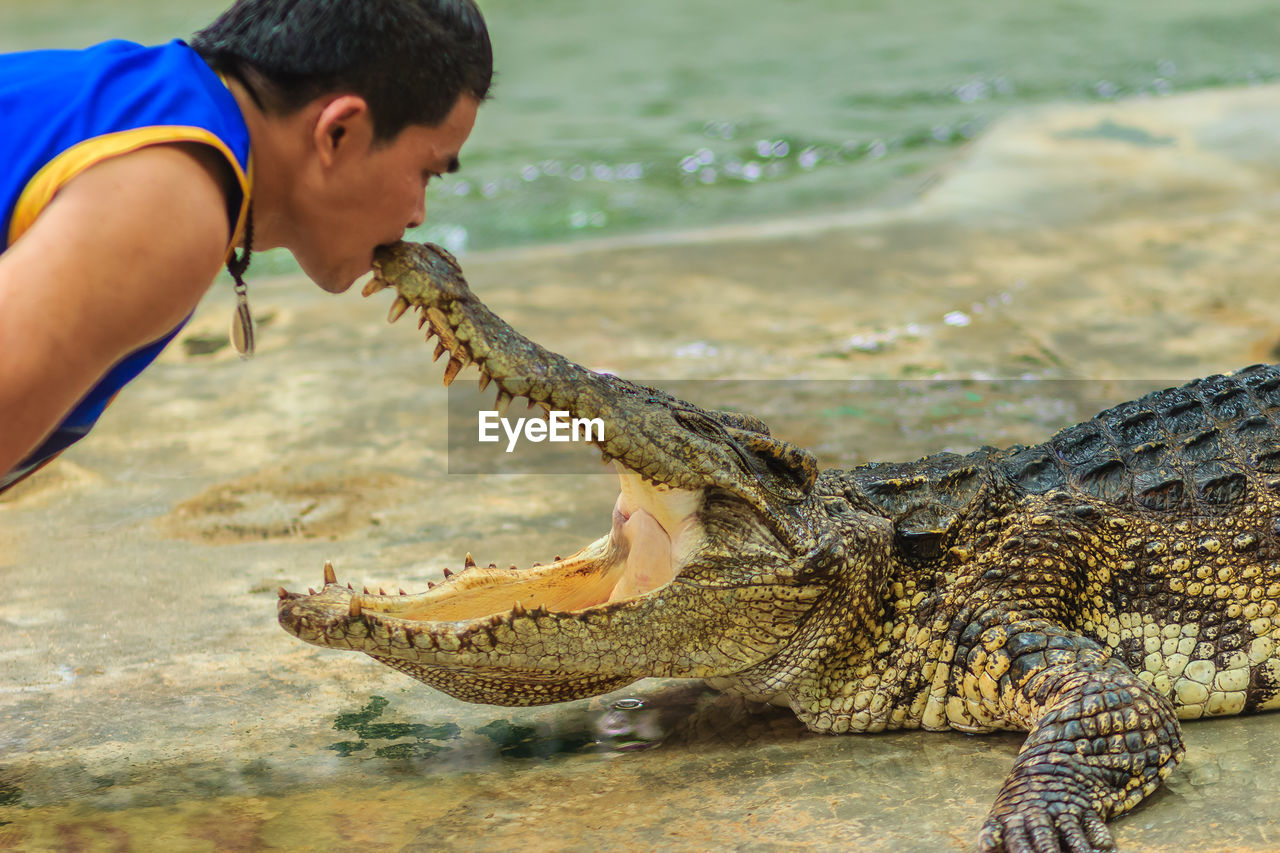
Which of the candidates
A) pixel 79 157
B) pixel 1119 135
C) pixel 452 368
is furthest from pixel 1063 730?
pixel 1119 135

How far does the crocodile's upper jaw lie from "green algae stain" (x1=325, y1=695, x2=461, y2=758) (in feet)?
0.55

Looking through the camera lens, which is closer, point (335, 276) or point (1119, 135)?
point (335, 276)

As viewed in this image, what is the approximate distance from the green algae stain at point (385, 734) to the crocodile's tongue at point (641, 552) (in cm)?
52

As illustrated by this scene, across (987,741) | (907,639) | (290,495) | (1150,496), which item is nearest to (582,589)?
(907,639)

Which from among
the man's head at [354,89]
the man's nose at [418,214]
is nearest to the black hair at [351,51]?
the man's head at [354,89]

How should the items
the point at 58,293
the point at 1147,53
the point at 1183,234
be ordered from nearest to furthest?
the point at 58,293 < the point at 1183,234 < the point at 1147,53

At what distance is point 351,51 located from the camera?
2.11 metres

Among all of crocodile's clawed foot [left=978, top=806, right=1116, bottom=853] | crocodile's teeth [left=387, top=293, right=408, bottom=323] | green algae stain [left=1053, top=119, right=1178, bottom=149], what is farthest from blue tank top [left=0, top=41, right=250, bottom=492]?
green algae stain [left=1053, top=119, right=1178, bottom=149]

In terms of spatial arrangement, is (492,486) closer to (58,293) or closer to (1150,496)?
(1150,496)

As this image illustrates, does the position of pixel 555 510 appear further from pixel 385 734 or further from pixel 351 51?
pixel 351 51

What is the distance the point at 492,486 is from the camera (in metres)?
4.40

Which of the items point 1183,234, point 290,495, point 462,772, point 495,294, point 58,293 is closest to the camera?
point 58,293

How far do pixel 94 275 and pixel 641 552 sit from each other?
1411 mm

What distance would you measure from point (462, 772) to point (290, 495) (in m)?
1.89
